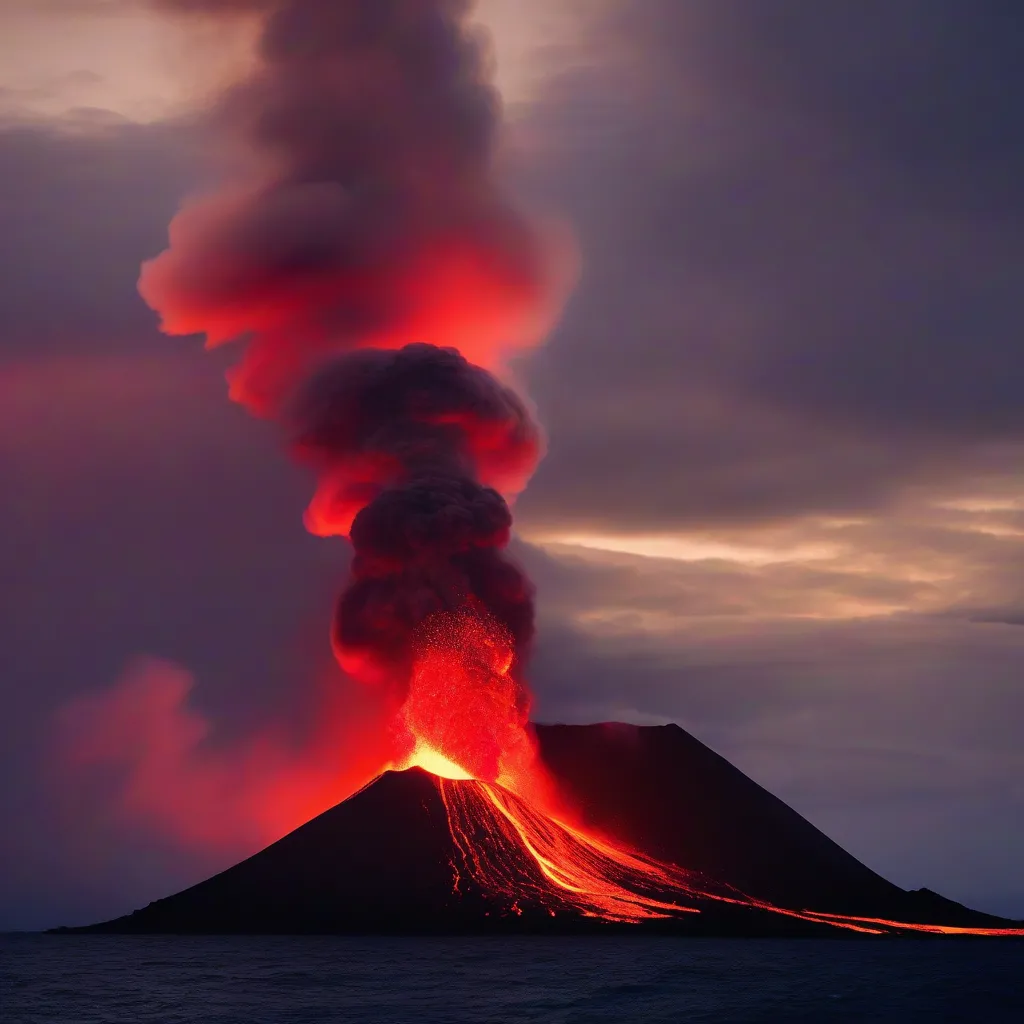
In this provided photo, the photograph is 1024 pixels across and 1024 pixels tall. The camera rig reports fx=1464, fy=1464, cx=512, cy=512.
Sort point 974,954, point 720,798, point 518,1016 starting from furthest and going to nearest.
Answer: point 720,798 < point 974,954 < point 518,1016

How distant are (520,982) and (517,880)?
2822 cm

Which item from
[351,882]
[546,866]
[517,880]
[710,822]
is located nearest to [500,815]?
[546,866]

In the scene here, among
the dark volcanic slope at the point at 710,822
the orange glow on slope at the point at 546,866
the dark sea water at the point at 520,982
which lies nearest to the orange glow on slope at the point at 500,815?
the orange glow on slope at the point at 546,866

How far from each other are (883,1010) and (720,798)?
73.3m

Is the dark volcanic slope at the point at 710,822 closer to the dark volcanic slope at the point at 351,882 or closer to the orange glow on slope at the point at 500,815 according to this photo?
the orange glow on slope at the point at 500,815

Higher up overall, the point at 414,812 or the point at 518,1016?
the point at 414,812

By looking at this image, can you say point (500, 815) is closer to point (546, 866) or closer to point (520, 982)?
point (546, 866)

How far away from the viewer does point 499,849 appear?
99.2 m

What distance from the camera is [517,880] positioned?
319ft

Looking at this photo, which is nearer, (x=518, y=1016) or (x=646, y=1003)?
(x=518, y=1016)

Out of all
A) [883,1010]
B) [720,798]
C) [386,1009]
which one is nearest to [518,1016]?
[386,1009]

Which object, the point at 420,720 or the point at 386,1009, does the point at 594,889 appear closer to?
the point at 420,720

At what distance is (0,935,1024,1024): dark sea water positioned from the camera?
59.8 metres

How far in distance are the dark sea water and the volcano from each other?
72.1 inches
